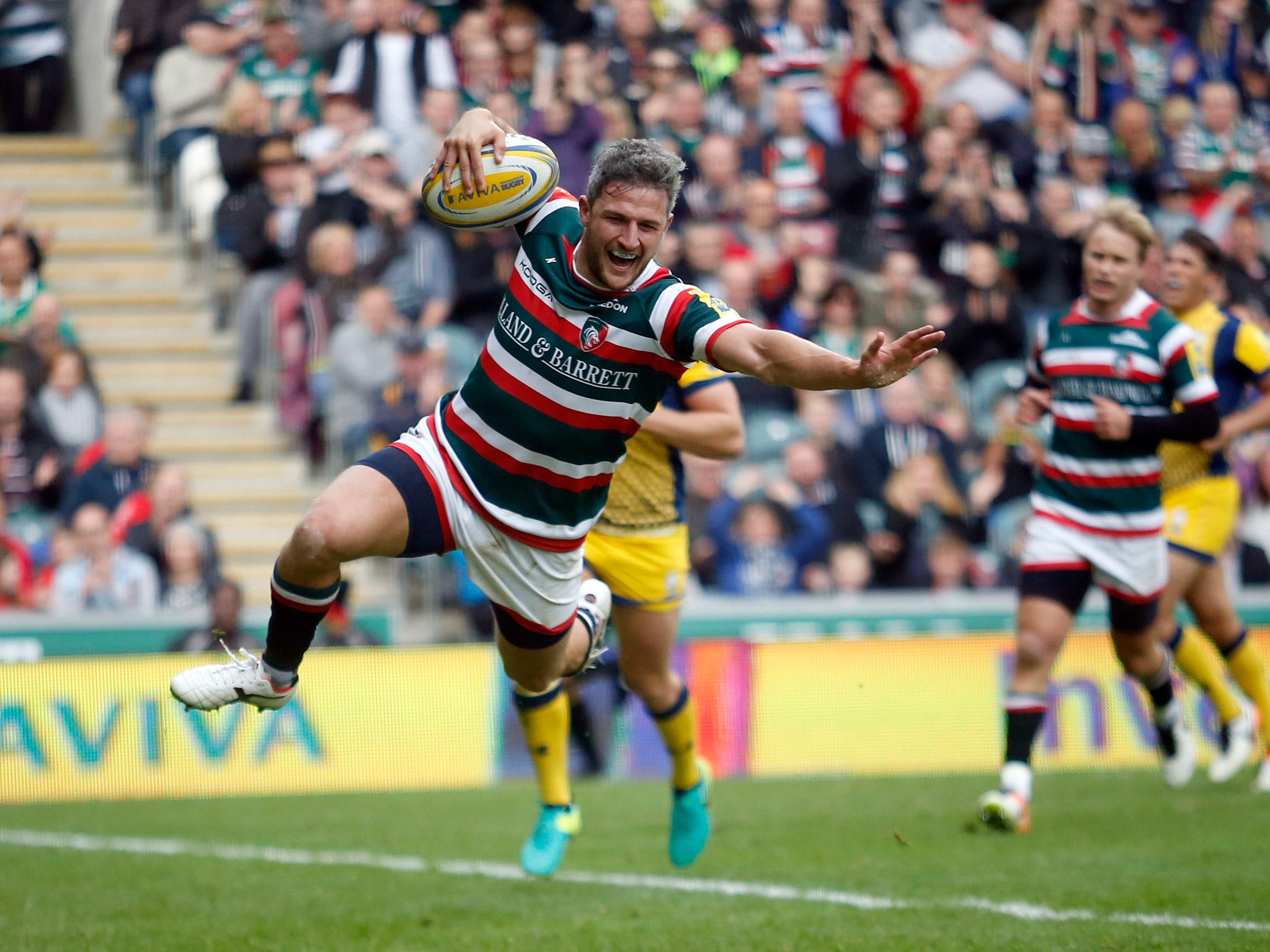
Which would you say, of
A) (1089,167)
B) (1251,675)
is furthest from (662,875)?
(1089,167)

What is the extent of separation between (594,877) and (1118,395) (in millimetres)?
3441

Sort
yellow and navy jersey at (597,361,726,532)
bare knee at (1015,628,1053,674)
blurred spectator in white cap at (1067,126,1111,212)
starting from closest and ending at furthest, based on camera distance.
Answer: yellow and navy jersey at (597,361,726,532), bare knee at (1015,628,1053,674), blurred spectator in white cap at (1067,126,1111,212)

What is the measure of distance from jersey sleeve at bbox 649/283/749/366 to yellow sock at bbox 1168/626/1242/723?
17.7ft

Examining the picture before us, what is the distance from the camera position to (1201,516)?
9.21m

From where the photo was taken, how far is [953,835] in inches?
317

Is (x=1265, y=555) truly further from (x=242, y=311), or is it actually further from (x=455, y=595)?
(x=242, y=311)

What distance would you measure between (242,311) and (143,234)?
8.02 ft

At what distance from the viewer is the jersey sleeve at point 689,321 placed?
514 cm

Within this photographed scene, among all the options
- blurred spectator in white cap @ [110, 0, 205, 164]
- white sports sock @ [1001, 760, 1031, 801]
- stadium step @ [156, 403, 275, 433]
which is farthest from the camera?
blurred spectator in white cap @ [110, 0, 205, 164]

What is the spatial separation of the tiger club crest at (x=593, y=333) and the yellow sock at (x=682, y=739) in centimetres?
257

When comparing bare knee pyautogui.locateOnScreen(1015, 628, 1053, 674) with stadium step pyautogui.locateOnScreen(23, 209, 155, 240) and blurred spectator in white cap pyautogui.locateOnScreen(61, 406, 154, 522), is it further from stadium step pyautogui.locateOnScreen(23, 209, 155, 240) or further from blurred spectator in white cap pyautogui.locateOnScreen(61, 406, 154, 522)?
stadium step pyautogui.locateOnScreen(23, 209, 155, 240)

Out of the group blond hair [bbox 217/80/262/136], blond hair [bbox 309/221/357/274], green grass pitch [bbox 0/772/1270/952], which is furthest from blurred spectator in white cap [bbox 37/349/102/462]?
green grass pitch [bbox 0/772/1270/952]

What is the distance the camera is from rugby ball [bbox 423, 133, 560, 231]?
18.4 ft

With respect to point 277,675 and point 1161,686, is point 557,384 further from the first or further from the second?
point 1161,686
